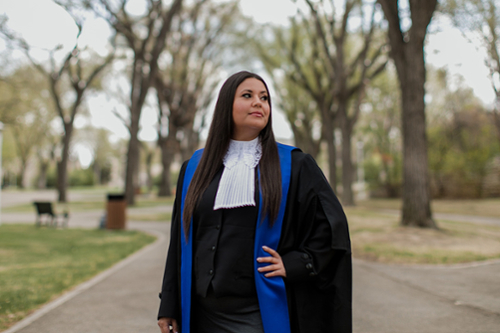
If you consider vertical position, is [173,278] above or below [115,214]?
above

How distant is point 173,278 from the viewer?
2312 mm

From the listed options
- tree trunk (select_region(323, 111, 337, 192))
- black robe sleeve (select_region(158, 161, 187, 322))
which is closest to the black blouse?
black robe sleeve (select_region(158, 161, 187, 322))

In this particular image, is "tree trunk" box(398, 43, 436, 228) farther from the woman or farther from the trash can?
the woman

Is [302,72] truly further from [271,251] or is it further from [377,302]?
[271,251]

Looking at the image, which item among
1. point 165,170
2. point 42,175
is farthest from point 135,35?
point 42,175

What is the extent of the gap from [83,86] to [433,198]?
21393 millimetres

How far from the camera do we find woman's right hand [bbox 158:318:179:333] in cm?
226

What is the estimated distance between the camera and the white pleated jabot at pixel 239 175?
2139 mm

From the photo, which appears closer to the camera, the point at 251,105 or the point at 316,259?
the point at 316,259

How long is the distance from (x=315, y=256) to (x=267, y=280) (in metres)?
0.25

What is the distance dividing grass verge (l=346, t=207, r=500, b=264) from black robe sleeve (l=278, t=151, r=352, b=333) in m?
6.16

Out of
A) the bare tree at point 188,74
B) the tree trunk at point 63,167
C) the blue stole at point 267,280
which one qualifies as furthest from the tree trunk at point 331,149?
the blue stole at point 267,280

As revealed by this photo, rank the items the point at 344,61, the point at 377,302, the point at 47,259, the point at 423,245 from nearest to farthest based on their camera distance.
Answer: the point at 377,302 < the point at 47,259 < the point at 423,245 < the point at 344,61

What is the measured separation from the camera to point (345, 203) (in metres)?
20.9
